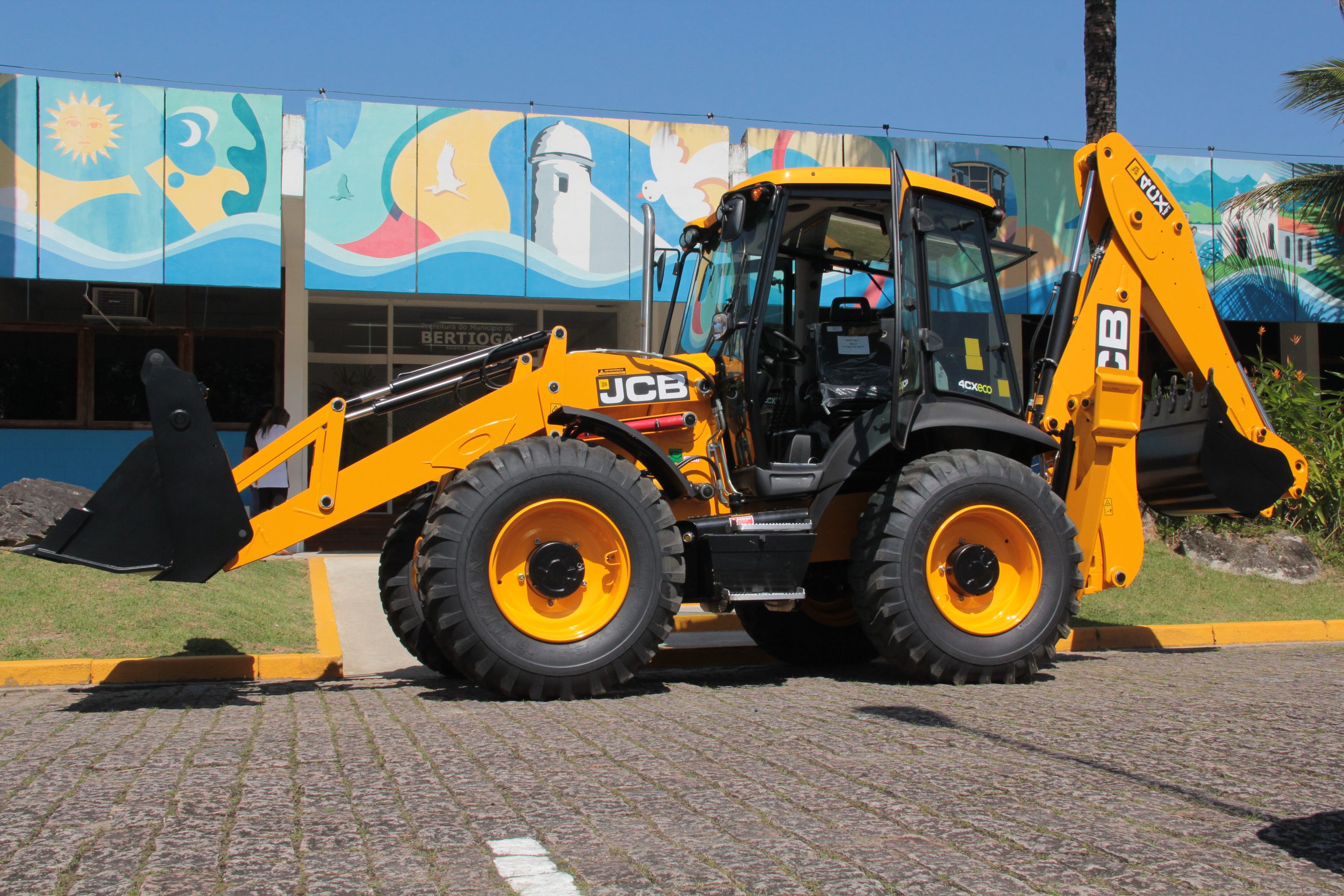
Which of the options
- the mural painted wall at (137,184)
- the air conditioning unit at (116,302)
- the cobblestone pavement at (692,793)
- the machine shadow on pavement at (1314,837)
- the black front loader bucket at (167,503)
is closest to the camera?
the cobblestone pavement at (692,793)

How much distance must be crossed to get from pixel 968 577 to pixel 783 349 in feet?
5.75

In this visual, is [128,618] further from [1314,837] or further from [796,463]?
[1314,837]

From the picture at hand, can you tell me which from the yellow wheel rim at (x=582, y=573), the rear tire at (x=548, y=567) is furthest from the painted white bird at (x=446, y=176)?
the yellow wheel rim at (x=582, y=573)

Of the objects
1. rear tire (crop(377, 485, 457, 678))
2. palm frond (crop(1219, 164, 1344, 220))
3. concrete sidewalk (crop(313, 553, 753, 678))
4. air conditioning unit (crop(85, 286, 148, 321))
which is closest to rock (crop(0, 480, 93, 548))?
concrete sidewalk (crop(313, 553, 753, 678))

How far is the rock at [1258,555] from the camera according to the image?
1185 cm

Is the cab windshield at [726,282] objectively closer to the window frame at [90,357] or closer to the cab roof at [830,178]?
the cab roof at [830,178]

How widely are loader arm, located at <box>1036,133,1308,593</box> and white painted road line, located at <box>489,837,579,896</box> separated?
513 cm

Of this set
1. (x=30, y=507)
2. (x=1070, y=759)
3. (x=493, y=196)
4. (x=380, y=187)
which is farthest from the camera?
(x=493, y=196)

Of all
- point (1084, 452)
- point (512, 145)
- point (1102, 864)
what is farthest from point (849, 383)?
point (512, 145)

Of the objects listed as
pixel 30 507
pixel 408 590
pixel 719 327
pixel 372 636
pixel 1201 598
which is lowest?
pixel 372 636

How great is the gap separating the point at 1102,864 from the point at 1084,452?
4669 millimetres

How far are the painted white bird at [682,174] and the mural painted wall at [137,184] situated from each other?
480 centimetres

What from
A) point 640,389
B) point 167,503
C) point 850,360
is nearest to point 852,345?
point 850,360

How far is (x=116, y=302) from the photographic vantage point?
49.8 ft
